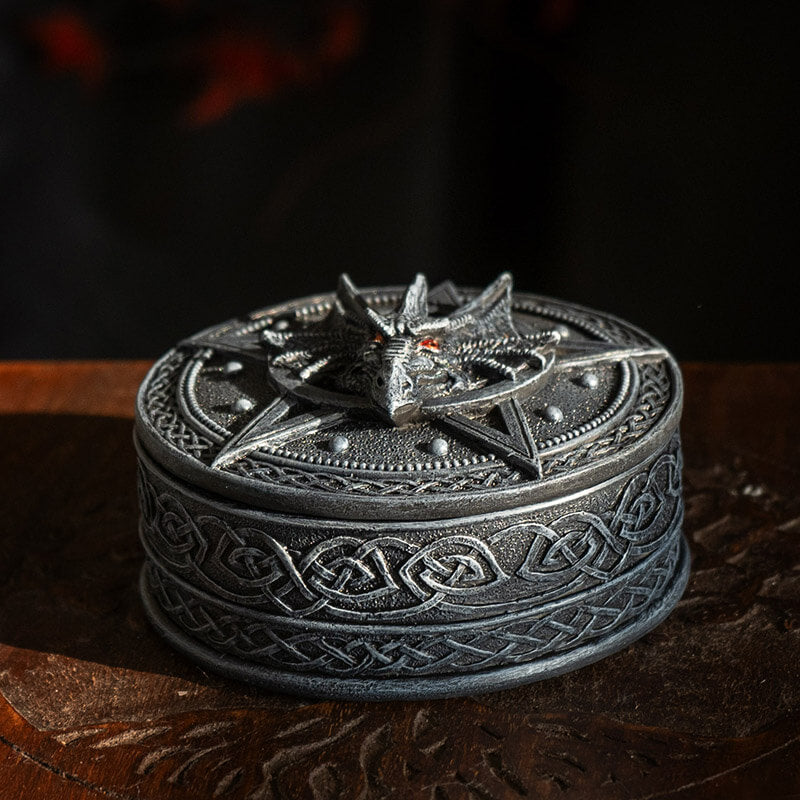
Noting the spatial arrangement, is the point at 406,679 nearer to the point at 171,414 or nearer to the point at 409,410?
the point at 409,410

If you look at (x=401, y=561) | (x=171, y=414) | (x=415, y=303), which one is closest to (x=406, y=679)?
(x=401, y=561)

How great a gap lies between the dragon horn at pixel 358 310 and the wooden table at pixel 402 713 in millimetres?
789

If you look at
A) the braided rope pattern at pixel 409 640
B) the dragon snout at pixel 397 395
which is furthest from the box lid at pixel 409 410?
the braided rope pattern at pixel 409 640

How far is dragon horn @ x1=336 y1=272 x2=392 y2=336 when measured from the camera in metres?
2.37

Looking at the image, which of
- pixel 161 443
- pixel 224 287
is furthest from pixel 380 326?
pixel 224 287

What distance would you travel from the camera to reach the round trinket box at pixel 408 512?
6.73ft

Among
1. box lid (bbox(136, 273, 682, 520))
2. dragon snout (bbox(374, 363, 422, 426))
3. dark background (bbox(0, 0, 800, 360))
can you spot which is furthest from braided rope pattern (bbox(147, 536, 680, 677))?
dark background (bbox(0, 0, 800, 360))

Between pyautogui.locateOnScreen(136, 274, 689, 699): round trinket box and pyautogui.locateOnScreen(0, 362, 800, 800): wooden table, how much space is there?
63mm

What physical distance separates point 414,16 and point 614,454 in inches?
94.2

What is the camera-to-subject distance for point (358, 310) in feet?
8.25

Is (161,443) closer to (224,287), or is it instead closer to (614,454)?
(614,454)

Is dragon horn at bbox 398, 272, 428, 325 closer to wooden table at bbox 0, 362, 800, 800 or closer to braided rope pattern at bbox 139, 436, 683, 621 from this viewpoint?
braided rope pattern at bbox 139, 436, 683, 621

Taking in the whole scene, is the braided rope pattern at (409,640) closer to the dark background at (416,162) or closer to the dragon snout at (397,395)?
the dragon snout at (397,395)

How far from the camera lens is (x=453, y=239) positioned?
4.45m
